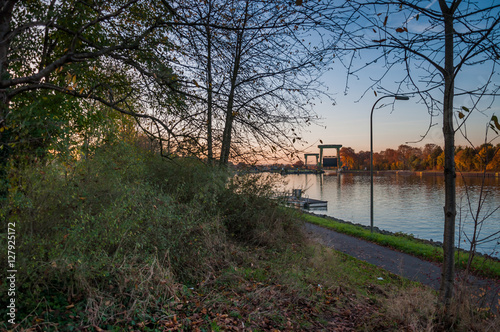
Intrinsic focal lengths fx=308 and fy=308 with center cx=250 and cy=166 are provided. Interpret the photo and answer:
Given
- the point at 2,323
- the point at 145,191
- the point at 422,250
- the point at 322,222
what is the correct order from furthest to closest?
the point at 322,222
the point at 422,250
the point at 145,191
the point at 2,323

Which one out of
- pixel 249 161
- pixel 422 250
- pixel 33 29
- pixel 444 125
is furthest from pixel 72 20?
pixel 422 250

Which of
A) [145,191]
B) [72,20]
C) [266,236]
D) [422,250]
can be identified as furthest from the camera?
[422,250]

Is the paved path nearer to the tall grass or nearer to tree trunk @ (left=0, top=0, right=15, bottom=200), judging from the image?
the tall grass

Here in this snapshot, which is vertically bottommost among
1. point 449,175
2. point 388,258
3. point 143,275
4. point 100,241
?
point 388,258

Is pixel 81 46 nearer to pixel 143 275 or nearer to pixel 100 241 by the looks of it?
pixel 100 241

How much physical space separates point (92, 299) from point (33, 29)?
6.35m

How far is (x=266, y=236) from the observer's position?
7699 mm

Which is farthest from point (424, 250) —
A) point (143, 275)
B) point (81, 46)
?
point (81, 46)

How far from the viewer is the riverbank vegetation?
3514 millimetres

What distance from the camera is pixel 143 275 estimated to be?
13.2 ft

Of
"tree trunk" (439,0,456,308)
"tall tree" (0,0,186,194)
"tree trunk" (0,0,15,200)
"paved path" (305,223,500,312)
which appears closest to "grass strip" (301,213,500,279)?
"paved path" (305,223,500,312)


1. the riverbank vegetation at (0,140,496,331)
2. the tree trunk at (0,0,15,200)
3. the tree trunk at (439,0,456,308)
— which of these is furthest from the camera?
the tree trunk at (0,0,15,200)

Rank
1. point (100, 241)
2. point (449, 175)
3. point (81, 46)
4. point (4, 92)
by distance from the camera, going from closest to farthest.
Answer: point (449, 175)
point (100, 241)
point (4, 92)
point (81, 46)

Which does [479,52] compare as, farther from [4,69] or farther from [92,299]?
[4,69]
